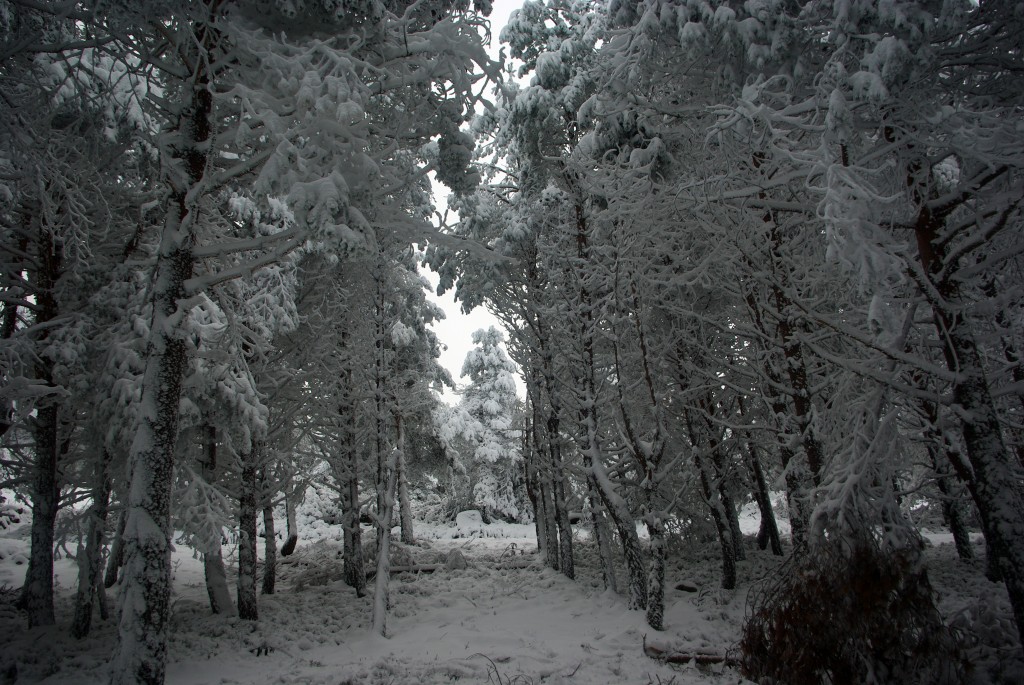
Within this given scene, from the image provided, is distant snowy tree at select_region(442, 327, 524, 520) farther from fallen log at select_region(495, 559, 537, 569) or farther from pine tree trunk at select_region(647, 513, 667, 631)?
pine tree trunk at select_region(647, 513, 667, 631)

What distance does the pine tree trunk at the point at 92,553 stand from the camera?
327 inches

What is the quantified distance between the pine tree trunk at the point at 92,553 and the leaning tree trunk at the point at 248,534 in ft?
6.84

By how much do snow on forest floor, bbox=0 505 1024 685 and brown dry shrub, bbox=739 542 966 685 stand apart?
351 mm

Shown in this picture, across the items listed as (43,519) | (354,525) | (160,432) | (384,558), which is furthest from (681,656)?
(43,519)

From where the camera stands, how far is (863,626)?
13.5 ft

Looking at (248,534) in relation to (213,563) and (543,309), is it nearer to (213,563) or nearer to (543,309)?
(213,563)

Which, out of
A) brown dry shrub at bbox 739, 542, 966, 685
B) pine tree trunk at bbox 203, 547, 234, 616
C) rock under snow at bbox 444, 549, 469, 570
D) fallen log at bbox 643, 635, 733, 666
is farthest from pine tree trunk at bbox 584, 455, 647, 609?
pine tree trunk at bbox 203, 547, 234, 616

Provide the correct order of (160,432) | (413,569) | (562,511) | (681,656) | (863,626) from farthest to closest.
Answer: (413,569) < (562,511) < (681,656) < (160,432) < (863,626)

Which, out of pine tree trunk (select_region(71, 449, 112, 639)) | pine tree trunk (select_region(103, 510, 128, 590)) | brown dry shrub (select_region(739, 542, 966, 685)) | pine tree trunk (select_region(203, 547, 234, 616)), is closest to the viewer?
brown dry shrub (select_region(739, 542, 966, 685))

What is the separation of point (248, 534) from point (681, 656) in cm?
795

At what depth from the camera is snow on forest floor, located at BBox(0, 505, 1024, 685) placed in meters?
6.23

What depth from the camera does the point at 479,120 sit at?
44.8 ft

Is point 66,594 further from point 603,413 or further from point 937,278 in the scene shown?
point 937,278

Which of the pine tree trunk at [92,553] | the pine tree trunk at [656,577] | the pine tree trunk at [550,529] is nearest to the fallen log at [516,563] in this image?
the pine tree trunk at [550,529]
